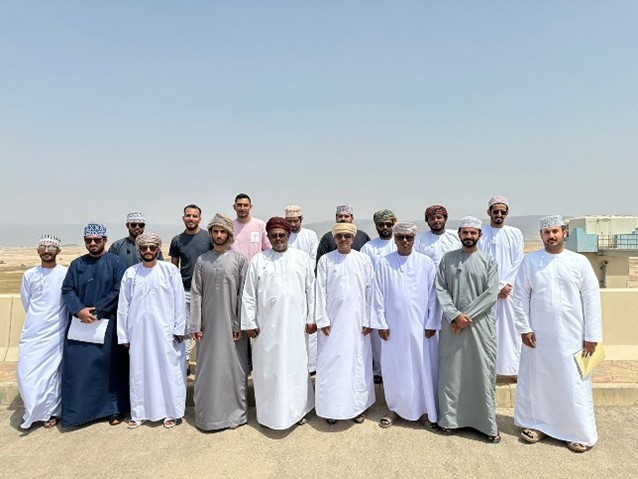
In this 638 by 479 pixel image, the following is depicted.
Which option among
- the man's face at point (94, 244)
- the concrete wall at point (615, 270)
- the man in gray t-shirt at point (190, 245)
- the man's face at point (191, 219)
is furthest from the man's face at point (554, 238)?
the concrete wall at point (615, 270)

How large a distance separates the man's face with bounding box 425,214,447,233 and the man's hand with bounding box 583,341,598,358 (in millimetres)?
1726

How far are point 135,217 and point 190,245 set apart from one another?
28.3 inches

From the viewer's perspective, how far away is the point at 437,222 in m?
4.62

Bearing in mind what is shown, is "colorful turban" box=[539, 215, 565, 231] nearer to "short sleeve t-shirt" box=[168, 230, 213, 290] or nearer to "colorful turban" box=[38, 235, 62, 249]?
"short sleeve t-shirt" box=[168, 230, 213, 290]

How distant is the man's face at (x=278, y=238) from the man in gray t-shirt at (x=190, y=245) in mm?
1162

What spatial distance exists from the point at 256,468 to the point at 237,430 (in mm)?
691

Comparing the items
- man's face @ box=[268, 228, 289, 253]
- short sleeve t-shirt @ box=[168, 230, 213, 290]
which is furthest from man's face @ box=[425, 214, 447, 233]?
short sleeve t-shirt @ box=[168, 230, 213, 290]

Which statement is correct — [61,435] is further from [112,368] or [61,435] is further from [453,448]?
[453,448]

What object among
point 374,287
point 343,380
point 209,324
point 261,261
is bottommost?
point 343,380

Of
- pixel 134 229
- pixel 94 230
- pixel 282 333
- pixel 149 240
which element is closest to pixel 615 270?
pixel 282 333

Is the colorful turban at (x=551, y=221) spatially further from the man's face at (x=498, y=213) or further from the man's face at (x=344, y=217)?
the man's face at (x=344, y=217)

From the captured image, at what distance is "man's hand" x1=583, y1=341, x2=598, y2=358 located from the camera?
3523mm

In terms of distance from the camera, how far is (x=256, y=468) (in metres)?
3.30

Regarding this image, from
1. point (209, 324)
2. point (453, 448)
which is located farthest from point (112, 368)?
point (453, 448)
